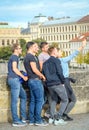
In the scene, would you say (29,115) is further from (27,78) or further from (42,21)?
(42,21)

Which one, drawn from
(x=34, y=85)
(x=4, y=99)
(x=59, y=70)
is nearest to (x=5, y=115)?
(x=4, y=99)

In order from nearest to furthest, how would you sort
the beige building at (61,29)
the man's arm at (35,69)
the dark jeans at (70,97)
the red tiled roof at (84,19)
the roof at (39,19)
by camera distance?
the man's arm at (35,69)
the dark jeans at (70,97)
the red tiled roof at (84,19)
the beige building at (61,29)
the roof at (39,19)

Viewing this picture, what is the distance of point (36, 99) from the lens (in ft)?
28.9

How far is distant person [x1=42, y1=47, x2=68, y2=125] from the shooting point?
8750 millimetres

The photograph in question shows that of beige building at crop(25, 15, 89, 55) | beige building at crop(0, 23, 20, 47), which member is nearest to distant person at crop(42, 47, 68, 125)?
beige building at crop(25, 15, 89, 55)

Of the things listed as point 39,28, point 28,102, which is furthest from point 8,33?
point 28,102

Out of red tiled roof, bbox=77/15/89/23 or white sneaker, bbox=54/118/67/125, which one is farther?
red tiled roof, bbox=77/15/89/23

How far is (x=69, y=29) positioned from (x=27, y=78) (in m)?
144

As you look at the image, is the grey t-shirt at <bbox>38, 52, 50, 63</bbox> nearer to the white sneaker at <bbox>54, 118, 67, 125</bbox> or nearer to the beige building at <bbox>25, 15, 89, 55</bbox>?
the white sneaker at <bbox>54, 118, 67, 125</bbox>

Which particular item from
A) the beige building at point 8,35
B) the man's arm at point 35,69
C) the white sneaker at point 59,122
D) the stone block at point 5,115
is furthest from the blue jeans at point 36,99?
the beige building at point 8,35

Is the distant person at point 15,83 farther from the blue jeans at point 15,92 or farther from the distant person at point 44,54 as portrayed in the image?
the distant person at point 44,54

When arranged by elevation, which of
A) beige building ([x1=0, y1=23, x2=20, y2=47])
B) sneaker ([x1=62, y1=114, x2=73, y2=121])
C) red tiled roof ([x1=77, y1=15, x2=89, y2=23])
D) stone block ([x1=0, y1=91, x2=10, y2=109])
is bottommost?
beige building ([x1=0, y1=23, x2=20, y2=47])

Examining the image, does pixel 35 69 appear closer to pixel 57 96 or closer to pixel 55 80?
pixel 55 80

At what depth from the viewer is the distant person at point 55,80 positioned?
8750 millimetres
